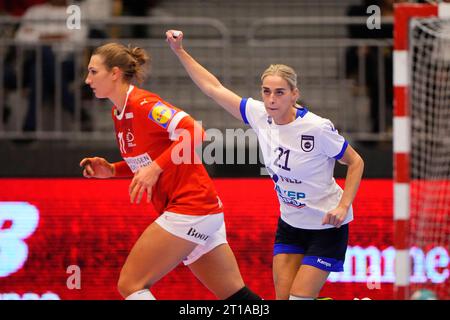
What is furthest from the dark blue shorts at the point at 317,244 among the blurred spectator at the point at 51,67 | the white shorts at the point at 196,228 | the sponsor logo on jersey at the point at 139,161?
the blurred spectator at the point at 51,67

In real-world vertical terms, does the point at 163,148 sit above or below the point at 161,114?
below

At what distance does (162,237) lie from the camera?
17.6ft

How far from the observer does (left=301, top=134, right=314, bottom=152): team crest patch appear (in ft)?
18.4

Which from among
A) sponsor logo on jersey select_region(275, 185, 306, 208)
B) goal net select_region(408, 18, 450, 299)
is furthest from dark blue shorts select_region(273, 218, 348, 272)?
goal net select_region(408, 18, 450, 299)

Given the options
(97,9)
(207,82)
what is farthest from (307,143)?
(97,9)

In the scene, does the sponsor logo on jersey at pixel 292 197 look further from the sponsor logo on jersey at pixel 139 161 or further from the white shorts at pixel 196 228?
the sponsor logo on jersey at pixel 139 161

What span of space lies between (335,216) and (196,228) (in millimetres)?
837

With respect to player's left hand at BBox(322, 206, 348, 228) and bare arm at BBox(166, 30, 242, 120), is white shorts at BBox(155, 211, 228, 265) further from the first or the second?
bare arm at BBox(166, 30, 242, 120)

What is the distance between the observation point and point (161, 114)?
550cm

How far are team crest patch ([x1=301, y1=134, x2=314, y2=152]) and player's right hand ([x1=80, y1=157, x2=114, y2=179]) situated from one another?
1.29 metres

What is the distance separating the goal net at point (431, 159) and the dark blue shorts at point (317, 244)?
6.84 ft

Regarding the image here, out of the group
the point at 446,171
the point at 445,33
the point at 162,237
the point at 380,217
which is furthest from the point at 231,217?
the point at 162,237

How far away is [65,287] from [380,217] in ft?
9.84

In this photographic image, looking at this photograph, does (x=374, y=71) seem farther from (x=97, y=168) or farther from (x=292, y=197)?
(x=97, y=168)
